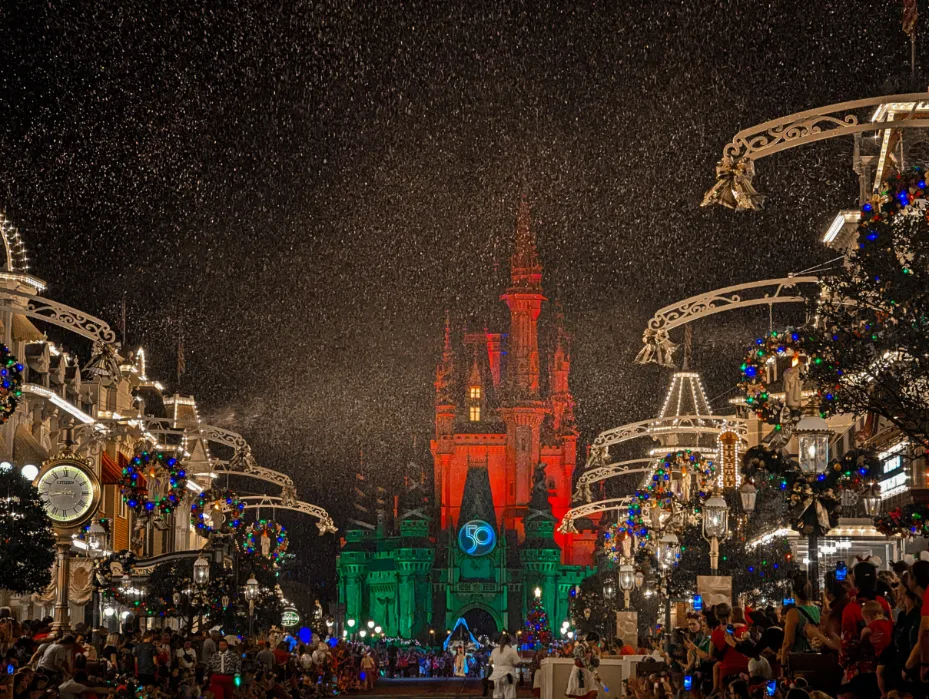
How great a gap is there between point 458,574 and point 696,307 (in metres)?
126

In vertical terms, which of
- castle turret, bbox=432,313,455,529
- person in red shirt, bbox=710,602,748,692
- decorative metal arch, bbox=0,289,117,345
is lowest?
person in red shirt, bbox=710,602,748,692

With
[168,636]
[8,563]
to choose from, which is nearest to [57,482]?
[8,563]

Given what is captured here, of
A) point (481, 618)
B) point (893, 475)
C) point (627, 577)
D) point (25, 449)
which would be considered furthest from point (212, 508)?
point (481, 618)

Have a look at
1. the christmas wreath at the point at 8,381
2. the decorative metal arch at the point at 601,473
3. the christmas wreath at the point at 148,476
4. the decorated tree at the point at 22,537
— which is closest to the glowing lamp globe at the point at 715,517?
the christmas wreath at the point at 8,381

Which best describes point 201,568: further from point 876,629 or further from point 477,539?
point 477,539

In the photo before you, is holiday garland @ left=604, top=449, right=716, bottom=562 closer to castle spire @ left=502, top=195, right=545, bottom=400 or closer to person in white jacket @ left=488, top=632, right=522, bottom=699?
person in white jacket @ left=488, top=632, right=522, bottom=699

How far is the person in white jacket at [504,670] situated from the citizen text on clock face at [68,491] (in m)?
8.74

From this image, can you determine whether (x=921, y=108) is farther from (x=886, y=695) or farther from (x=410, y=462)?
(x=410, y=462)

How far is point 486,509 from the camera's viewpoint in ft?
492

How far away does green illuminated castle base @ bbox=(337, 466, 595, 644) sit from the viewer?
5630 inches

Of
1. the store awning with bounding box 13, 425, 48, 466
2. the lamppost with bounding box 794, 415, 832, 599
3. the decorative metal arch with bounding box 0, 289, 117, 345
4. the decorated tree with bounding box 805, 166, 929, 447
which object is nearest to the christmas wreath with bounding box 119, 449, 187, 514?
the decorative metal arch with bounding box 0, 289, 117, 345

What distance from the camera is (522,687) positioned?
4719cm

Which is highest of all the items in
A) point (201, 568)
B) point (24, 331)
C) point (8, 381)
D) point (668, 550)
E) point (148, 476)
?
point (24, 331)

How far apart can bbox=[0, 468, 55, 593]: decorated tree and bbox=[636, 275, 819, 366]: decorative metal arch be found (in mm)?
14497
